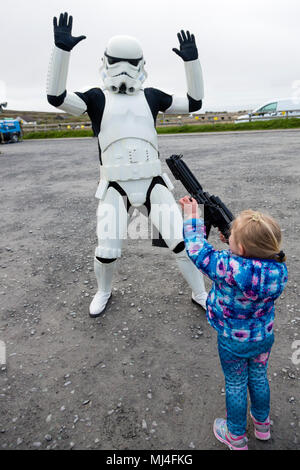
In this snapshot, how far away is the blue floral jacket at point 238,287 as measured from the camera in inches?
55.8

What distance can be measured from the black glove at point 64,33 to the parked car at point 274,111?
61.5 feet

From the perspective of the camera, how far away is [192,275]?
288 centimetres

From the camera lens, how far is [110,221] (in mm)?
2672

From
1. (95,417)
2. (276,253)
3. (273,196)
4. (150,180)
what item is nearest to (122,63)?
(150,180)

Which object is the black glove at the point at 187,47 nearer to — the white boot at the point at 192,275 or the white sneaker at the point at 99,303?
the white boot at the point at 192,275

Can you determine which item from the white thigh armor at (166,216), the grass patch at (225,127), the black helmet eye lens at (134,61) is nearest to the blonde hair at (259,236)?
the white thigh armor at (166,216)

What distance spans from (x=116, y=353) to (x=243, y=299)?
4.44 feet

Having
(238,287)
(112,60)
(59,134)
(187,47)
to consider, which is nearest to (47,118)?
(59,134)

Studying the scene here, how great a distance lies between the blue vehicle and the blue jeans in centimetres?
2091

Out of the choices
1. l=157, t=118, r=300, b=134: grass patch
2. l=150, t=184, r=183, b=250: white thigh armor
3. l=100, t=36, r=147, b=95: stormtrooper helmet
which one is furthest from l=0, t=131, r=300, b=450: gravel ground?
l=157, t=118, r=300, b=134: grass patch

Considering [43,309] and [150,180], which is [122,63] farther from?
[43,309]

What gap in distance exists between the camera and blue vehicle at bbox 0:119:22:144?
19.3 m

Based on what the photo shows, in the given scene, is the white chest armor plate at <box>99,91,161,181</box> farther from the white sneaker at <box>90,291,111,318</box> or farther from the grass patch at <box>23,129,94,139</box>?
the grass patch at <box>23,129,94,139</box>

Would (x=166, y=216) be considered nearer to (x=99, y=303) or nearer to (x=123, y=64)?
(x=99, y=303)
